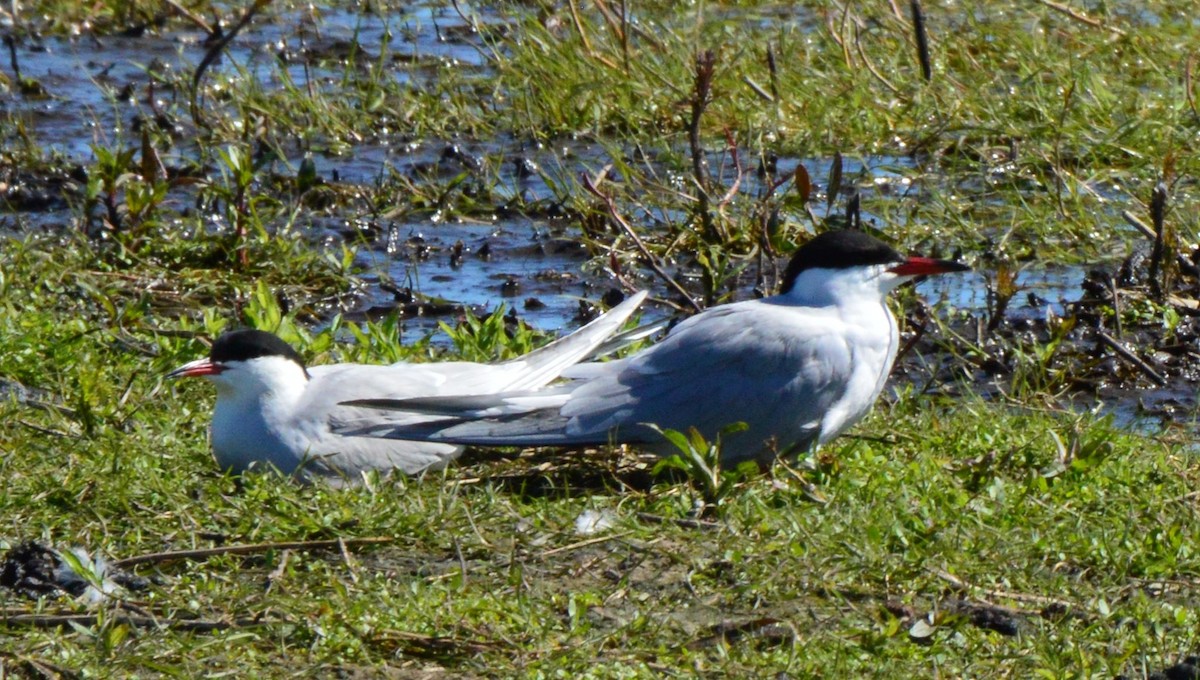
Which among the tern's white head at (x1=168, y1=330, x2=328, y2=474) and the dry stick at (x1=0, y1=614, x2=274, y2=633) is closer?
the dry stick at (x1=0, y1=614, x2=274, y2=633)

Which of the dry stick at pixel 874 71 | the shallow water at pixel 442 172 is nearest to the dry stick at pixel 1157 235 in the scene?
the shallow water at pixel 442 172

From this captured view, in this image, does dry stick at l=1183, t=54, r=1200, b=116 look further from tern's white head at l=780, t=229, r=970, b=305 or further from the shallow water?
tern's white head at l=780, t=229, r=970, b=305

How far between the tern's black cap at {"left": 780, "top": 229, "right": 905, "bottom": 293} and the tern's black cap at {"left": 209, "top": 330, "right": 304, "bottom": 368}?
133 cm

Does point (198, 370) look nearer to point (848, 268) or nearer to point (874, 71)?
point (848, 268)

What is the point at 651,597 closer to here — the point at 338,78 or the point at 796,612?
the point at 796,612

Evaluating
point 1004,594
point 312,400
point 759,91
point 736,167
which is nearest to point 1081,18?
point 759,91

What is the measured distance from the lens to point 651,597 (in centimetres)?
362

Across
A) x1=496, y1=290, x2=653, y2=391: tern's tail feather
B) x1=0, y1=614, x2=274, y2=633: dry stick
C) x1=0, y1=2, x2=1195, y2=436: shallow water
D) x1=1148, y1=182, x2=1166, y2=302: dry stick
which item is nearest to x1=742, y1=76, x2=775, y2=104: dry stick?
x1=0, y1=2, x2=1195, y2=436: shallow water

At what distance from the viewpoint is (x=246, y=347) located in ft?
14.4

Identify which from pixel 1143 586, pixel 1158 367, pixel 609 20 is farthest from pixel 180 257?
pixel 1143 586

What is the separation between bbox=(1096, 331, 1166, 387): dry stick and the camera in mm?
5195

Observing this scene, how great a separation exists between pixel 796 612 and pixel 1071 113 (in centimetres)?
419

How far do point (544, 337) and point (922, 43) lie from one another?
290 centimetres

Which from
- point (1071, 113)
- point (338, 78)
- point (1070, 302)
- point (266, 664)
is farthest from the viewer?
point (338, 78)
